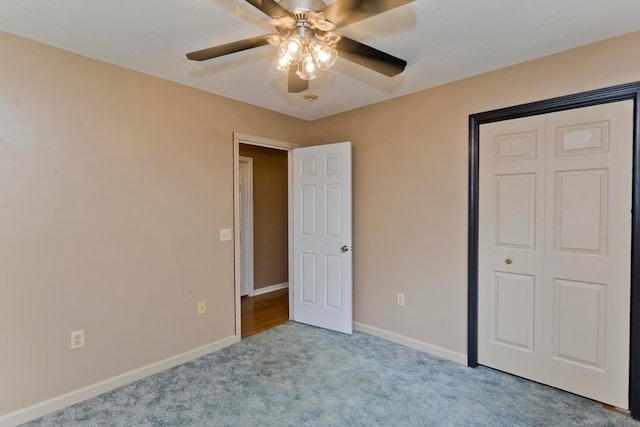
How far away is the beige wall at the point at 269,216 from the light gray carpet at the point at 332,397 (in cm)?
219

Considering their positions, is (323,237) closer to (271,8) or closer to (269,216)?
(269,216)

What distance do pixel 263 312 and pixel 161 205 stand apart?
6.66ft

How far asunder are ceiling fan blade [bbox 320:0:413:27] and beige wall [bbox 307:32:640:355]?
174 cm

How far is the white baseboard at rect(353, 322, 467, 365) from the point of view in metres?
2.77

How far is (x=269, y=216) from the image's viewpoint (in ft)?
16.9

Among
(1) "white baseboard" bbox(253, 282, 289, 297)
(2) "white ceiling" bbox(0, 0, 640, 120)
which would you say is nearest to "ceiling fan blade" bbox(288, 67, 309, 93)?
(2) "white ceiling" bbox(0, 0, 640, 120)

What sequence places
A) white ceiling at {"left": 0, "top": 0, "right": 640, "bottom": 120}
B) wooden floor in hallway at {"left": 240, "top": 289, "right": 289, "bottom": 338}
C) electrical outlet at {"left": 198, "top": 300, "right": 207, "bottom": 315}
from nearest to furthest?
white ceiling at {"left": 0, "top": 0, "right": 640, "bottom": 120} < electrical outlet at {"left": 198, "top": 300, "right": 207, "bottom": 315} < wooden floor in hallway at {"left": 240, "top": 289, "right": 289, "bottom": 338}

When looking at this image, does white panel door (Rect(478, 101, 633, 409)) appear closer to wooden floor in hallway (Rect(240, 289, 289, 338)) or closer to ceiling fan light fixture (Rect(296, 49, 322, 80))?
ceiling fan light fixture (Rect(296, 49, 322, 80))

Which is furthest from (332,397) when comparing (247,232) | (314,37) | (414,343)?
(247,232)

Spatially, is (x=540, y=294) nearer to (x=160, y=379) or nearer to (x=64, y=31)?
(x=160, y=379)

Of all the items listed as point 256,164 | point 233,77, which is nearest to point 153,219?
point 233,77

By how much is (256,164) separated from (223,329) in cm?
261

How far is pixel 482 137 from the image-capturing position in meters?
2.62

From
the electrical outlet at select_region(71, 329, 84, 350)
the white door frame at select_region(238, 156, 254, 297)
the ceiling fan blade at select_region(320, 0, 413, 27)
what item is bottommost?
the electrical outlet at select_region(71, 329, 84, 350)
